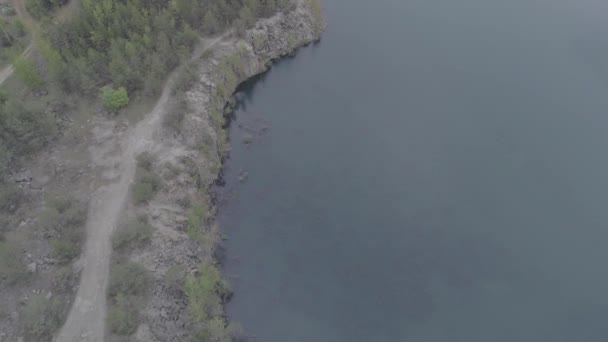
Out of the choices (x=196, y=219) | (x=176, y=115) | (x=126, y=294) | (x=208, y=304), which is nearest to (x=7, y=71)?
(x=176, y=115)

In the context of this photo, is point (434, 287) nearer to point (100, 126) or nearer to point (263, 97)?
point (263, 97)

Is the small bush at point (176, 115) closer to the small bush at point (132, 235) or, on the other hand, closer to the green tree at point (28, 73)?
the small bush at point (132, 235)

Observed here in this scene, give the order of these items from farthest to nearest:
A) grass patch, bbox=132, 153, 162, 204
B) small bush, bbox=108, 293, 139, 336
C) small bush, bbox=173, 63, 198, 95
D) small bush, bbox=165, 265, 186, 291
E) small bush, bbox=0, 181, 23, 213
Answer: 1. small bush, bbox=173, 63, 198, 95
2. grass patch, bbox=132, 153, 162, 204
3. small bush, bbox=0, 181, 23, 213
4. small bush, bbox=165, 265, 186, 291
5. small bush, bbox=108, 293, 139, 336

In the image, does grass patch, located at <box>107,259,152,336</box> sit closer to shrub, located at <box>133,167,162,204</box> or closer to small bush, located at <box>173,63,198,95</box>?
shrub, located at <box>133,167,162,204</box>

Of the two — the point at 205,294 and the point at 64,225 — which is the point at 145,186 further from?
the point at 205,294

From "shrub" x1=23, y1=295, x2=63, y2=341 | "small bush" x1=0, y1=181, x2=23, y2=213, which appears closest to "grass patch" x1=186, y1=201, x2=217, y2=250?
"shrub" x1=23, y1=295, x2=63, y2=341
